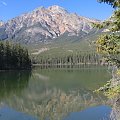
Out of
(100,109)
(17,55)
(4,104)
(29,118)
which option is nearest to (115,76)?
(29,118)

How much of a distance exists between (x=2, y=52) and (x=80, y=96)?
8470cm

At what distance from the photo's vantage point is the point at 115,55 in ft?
45.5

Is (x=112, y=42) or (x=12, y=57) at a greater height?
(x=12, y=57)

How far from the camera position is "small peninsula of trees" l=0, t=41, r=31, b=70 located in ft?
456

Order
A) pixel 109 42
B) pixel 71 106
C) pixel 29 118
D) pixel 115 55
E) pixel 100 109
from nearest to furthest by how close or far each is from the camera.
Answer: pixel 109 42 < pixel 115 55 < pixel 29 118 < pixel 100 109 < pixel 71 106

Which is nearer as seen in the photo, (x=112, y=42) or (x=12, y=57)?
(x=112, y=42)

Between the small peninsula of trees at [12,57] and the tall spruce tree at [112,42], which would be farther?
the small peninsula of trees at [12,57]

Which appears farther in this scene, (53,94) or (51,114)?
(53,94)

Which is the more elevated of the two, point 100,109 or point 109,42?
point 109,42

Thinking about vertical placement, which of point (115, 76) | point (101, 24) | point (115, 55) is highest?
point (101, 24)

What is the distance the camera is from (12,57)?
146m

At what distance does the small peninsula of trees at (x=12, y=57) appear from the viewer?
139 meters

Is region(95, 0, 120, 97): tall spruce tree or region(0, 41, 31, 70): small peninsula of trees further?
region(0, 41, 31, 70): small peninsula of trees

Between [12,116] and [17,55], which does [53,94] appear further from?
[17,55]
